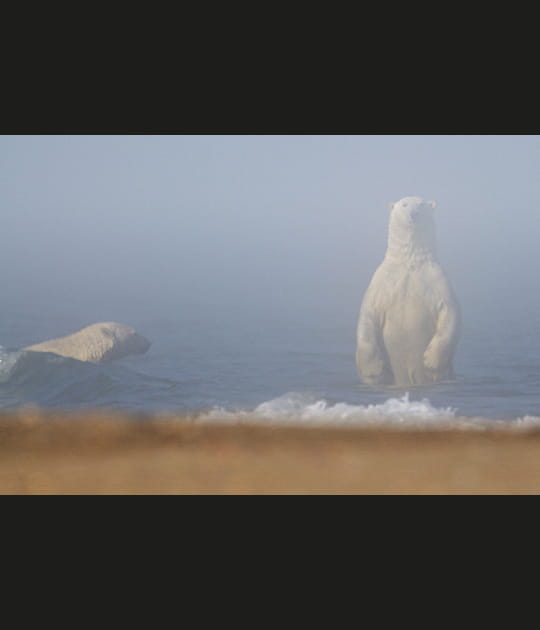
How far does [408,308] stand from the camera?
4305mm

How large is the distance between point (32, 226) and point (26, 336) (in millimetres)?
606

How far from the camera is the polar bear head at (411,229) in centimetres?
425

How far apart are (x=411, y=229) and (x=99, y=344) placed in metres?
1.76

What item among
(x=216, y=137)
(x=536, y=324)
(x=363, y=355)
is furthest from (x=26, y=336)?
(x=536, y=324)

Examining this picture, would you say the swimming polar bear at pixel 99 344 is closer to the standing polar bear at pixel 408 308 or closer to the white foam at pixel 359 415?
the white foam at pixel 359 415

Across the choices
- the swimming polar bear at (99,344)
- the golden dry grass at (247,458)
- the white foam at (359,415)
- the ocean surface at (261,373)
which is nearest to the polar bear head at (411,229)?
the ocean surface at (261,373)

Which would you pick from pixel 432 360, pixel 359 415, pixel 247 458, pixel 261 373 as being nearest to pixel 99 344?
pixel 261 373

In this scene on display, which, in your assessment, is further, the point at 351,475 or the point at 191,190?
the point at 191,190

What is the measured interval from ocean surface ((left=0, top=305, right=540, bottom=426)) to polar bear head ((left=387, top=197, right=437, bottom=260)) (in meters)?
0.45

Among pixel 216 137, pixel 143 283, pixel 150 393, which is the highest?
pixel 216 137

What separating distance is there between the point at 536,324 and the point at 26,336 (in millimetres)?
2692

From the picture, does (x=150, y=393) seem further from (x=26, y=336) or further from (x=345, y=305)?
(x=345, y=305)

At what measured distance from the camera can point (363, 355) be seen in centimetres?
425

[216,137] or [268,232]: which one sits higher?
[216,137]
